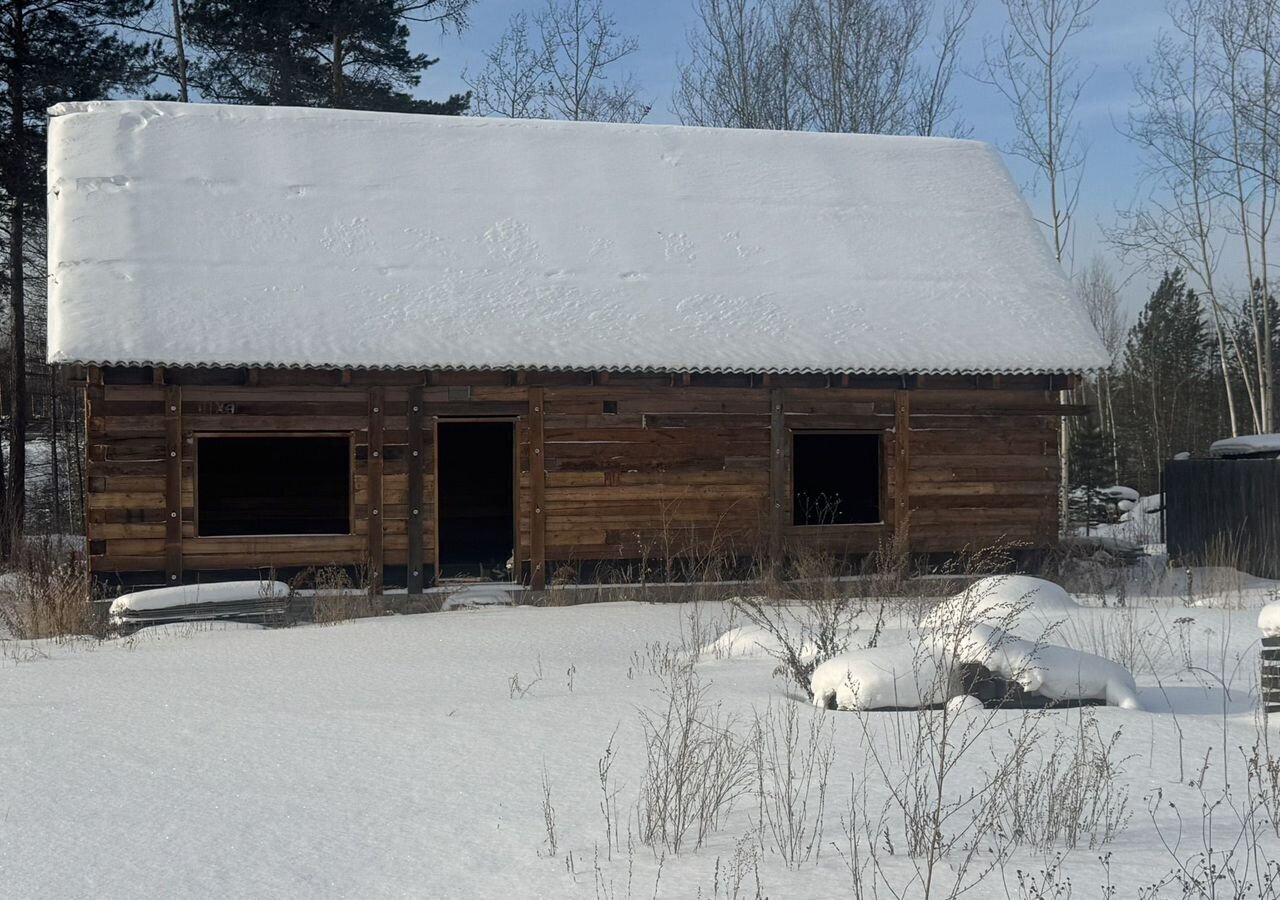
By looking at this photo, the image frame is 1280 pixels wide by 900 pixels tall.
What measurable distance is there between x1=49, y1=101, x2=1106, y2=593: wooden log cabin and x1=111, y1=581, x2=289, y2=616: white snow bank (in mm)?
983

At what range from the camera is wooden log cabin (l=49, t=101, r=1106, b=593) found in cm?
1296

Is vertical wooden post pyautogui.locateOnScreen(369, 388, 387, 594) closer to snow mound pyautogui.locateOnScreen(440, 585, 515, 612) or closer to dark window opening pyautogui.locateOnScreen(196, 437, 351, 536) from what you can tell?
snow mound pyautogui.locateOnScreen(440, 585, 515, 612)

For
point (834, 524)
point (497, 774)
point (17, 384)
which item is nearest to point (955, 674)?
point (497, 774)

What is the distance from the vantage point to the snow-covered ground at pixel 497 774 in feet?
15.2

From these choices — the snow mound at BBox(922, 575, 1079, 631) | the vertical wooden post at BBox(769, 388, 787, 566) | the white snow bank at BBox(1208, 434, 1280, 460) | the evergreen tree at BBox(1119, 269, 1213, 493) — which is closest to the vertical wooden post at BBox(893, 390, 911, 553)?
the vertical wooden post at BBox(769, 388, 787, 566)

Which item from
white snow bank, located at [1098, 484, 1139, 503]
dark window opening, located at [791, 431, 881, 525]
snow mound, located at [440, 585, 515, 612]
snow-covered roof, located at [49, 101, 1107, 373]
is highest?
snow-covered roof, located at [49, 101, 1107, 373]

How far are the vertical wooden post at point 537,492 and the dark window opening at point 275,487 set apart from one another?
19.3 feet

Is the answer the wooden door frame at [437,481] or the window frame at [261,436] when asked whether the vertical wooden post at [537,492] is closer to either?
the wooden door frame at [437,481]

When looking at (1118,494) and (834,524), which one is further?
(1118,494)

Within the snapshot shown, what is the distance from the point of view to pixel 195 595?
38.8ft

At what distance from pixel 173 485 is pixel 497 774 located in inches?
318

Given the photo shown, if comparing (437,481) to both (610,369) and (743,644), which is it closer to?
(610,369)

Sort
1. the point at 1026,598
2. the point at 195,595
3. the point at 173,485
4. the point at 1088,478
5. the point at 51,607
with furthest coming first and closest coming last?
the point at 1088,478
the point at 173,485
the point at 195,595
the point at 51,607
the point at 1026,598

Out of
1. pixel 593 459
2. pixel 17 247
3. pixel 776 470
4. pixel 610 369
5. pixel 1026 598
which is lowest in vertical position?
pixel 1026 598
